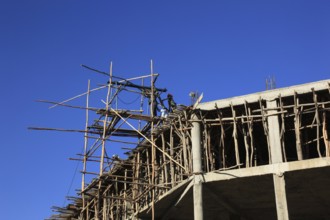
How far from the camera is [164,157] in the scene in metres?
23.8

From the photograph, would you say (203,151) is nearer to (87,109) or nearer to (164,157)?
(164,157)

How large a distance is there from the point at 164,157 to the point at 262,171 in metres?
5.22

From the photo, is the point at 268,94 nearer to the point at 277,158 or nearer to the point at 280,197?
the point at 277,158

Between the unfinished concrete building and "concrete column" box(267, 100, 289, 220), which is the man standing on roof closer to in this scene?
the unfinished concrete building

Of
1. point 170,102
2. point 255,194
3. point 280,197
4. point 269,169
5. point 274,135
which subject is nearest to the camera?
point 280,197

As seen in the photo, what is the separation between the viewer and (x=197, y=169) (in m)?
21.2

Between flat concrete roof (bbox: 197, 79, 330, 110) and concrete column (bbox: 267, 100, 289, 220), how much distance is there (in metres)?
0.36

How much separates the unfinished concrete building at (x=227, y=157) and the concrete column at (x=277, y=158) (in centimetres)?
4

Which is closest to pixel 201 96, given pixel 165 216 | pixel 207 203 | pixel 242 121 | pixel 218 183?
pixel 242 121

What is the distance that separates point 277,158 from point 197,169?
319 centimetres

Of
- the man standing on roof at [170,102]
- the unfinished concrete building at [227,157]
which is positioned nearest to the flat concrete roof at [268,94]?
the unfinished concrete building at [227,157]

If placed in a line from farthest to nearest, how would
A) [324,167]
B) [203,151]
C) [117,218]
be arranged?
1. [117,218]
2. [203,151]
3. [324,167]

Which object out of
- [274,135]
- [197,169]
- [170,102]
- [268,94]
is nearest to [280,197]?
[274,135]

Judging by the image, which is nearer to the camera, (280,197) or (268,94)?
(280,197)
